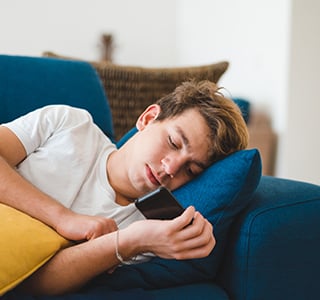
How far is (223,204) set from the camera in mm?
999

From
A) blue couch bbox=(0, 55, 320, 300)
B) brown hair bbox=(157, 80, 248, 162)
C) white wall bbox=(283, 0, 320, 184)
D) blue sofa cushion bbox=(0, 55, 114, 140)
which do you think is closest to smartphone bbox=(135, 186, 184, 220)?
blue couch bbox=(0, 55, 320, 300)

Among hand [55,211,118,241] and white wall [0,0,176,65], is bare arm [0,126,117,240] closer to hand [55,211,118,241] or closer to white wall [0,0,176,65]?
hand [55,211,118,241]

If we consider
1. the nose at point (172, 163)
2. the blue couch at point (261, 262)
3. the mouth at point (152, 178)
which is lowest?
the blue couch at point (261, 262)

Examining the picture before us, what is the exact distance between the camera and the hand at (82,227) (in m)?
0.95

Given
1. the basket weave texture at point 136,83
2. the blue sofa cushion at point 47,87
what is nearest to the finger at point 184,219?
the blue sofa cushion at point 47,87

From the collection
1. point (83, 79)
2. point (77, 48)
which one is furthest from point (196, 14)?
point (83, 79)

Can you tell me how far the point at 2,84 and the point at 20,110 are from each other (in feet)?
0.28

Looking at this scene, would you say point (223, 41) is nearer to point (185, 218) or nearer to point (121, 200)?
point (121, 200)

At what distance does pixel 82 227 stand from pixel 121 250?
96mm

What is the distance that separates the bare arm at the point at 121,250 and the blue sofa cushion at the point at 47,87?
1.88 feet

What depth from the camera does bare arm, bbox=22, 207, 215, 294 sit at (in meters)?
0.87

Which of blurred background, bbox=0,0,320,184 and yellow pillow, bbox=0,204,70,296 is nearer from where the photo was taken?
yellow pillow, bbox=0,204,70,296

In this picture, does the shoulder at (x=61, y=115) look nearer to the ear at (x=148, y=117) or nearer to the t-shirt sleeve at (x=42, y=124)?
the t-shirt sleeve at (x=42, y=124)

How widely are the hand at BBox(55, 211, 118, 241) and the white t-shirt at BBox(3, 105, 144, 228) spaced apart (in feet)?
0.35
